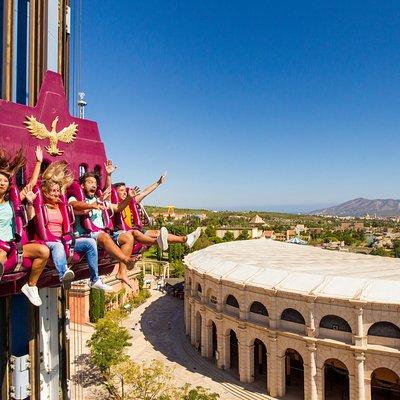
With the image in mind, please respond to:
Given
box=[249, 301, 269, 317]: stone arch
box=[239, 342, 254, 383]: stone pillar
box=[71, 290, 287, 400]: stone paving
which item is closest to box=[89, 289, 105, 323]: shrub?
box=[71, 290, 287, 400]: stone paving

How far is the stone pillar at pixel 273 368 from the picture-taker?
3578cm

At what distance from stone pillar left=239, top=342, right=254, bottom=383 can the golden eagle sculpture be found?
3286cm

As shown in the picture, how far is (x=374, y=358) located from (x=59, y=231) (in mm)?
30906

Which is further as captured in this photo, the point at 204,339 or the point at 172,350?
the point at 172,350

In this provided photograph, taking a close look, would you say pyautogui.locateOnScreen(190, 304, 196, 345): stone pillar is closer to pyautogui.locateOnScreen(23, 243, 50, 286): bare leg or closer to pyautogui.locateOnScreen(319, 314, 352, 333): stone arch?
pyautogui.locateOnScreen(319, 314, 352, 333): stone arch

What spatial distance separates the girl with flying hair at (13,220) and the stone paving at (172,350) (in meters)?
32.1

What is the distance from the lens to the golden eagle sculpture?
10.6 metres

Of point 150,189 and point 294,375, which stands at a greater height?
point 150,189

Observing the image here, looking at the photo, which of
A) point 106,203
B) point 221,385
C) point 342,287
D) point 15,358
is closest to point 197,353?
point 221,385

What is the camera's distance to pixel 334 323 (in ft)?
109

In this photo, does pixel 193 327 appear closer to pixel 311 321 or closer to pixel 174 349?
pixel 174 349

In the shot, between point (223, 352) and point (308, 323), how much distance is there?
475 inches

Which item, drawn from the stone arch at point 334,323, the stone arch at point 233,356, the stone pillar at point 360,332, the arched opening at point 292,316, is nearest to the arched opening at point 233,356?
the stone arch at point 233,356

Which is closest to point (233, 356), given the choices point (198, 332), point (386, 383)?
point (198, 332)
